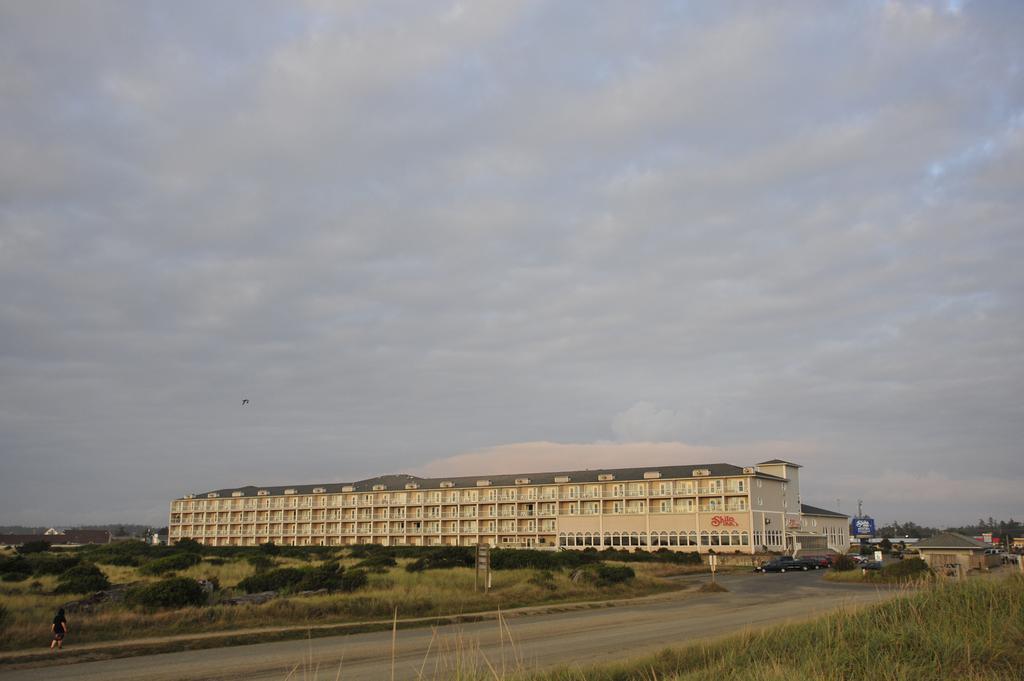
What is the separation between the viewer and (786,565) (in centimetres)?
6444

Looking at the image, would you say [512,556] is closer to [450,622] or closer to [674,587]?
[674,587]

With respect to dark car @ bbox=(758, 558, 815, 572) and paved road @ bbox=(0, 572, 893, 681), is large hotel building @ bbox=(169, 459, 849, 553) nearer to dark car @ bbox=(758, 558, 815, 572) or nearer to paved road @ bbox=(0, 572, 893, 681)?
dark car @ bbox=(758, 558, 815, 572)

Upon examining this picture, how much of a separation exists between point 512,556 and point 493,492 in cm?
5926

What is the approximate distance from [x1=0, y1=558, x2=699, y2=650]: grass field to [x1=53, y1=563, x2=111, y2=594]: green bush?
842 millimetres

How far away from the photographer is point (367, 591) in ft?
107

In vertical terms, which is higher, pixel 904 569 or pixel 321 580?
pixel 321 580

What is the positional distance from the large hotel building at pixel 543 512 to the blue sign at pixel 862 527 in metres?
57.0

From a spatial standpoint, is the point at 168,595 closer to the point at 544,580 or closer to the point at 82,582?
the point at 82,582

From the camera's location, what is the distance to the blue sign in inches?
6476

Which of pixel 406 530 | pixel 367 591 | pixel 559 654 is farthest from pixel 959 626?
pixel 406 530

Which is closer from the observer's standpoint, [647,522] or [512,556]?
[512,556]

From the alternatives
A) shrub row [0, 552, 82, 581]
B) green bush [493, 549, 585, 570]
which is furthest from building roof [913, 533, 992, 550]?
shrub row [0, 552, 82, 581]

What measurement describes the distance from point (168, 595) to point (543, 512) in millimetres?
86687

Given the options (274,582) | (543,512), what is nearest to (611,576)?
(274,582)
